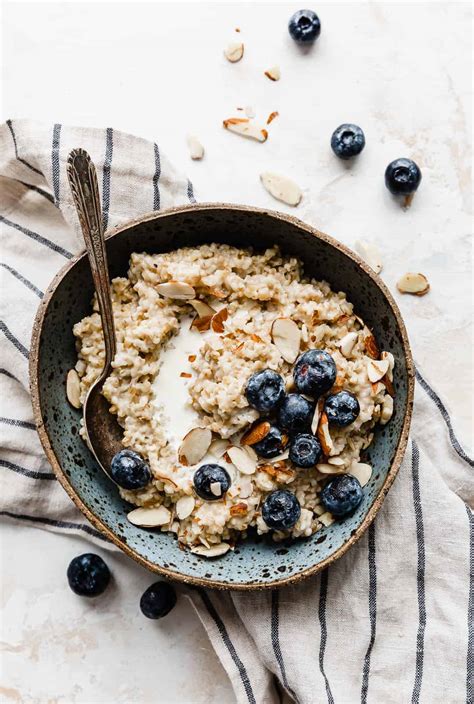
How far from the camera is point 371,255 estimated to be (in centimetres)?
187

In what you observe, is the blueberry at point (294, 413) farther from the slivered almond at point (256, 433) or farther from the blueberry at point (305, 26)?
the blueberry at point (305, 26)

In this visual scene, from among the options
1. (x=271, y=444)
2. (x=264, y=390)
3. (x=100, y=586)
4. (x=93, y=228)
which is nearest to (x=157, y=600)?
(x=100, y=586)

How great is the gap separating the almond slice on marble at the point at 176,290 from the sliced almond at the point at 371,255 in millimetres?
498

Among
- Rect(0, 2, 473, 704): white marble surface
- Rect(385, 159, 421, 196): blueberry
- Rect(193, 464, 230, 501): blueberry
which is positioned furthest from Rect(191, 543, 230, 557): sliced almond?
Rect(385, 159, 421, 196): blueberry

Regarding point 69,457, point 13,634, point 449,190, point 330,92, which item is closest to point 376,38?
point 330,92

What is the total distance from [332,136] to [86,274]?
0.70m

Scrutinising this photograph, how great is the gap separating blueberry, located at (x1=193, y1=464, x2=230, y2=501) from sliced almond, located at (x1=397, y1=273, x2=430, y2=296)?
0.67m

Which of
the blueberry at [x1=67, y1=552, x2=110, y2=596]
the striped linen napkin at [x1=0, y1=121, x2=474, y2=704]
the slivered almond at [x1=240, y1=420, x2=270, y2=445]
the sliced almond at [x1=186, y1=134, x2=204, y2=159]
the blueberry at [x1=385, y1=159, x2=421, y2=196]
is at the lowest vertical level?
the blueberry at [x1=67, y1=552, x2=110, y2=596]

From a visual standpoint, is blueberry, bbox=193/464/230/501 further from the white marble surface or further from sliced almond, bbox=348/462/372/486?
the white marble surface

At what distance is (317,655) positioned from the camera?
1744 mm

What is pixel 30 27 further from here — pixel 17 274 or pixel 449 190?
pixel 449 190

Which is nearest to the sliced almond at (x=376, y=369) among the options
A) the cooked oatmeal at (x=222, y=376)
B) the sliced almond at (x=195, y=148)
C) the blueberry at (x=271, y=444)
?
the cooked oatmeal at (x=222, y=376)

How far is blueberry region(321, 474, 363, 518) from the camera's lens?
155cm

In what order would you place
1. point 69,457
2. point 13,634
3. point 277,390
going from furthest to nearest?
point 13,634 → point 69,457 → point 277,390
